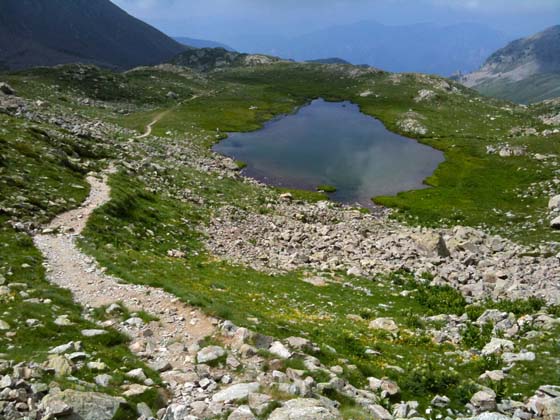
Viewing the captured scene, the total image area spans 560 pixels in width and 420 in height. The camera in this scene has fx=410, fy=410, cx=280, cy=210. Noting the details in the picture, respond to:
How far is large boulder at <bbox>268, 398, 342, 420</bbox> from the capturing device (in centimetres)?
1122

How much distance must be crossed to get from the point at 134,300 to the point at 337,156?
82.7 metres

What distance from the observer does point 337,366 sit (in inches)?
621

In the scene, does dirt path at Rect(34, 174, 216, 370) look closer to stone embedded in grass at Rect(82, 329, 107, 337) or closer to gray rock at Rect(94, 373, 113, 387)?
stone embedded in grass at Rect(82, 329, 107, 337)

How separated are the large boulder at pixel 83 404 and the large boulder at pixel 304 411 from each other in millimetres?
4320

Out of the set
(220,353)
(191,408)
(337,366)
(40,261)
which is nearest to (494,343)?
(337,366)

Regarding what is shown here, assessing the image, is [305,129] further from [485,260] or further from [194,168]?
[485,260]

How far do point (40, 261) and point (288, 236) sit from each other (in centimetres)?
2414

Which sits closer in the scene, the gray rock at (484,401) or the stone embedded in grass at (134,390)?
the stone embedded in grass at (134,390)

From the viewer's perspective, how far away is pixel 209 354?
48.7 feet

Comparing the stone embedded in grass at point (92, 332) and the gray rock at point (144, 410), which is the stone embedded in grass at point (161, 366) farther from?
the stone embedded in grass at point (92, 332)

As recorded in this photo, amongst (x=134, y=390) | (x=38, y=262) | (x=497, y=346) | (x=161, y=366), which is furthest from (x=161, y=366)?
(x=497, y=346)

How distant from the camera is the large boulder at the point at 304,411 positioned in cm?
1122

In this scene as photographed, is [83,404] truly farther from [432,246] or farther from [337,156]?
[337,156]

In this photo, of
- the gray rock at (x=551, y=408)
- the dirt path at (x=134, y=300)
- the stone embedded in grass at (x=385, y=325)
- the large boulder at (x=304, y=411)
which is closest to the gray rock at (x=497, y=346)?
the stone embedded in grass at (x=385, y=325)
